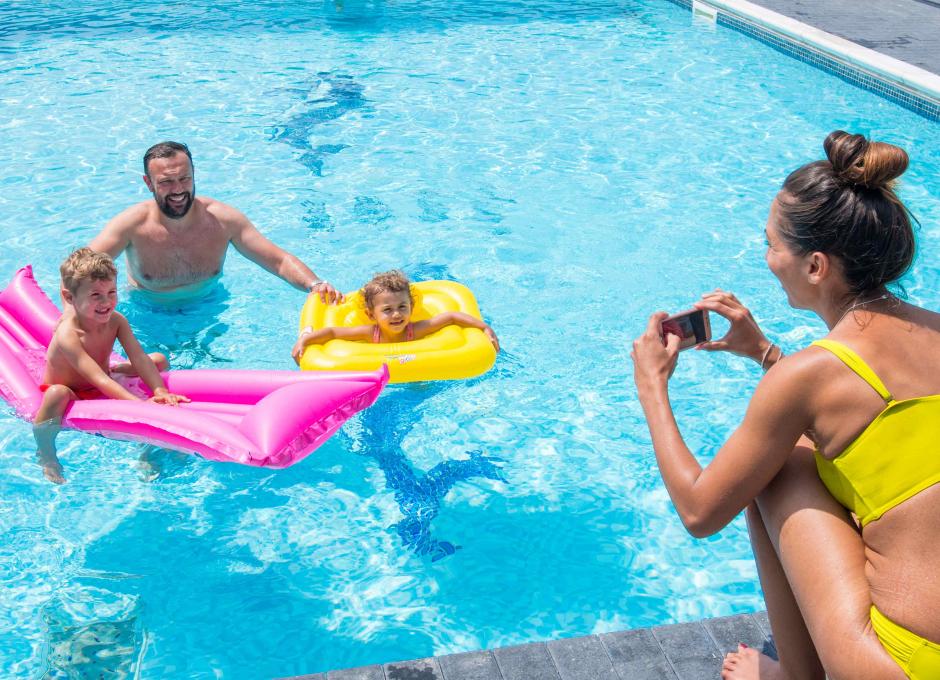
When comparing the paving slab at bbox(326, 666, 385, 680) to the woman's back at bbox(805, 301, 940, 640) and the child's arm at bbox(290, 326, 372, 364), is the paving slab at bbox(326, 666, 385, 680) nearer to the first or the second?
the woman's back at bbox(805, 301, 940, 640)

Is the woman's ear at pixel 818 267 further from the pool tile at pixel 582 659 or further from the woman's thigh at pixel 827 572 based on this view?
the pool tile at pixel 582 659

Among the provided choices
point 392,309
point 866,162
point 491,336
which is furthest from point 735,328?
point 392,309

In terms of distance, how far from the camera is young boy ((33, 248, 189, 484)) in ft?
13.0

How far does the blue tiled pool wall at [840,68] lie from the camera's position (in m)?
8.91

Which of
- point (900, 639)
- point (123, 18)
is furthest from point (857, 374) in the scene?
point (123, 18)

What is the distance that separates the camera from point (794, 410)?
2.02 meters

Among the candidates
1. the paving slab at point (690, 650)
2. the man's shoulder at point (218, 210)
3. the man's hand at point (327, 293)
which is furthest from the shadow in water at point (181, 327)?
the paving slab at point (690, 650)

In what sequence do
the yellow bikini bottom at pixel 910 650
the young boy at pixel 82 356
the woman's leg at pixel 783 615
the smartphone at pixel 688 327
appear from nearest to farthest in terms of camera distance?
the yellow bikini bottom at pixel 910 650, the woman's leg at pixel 783 615, the smartphone at pixel 688 327, the young boy at pixel 82 356

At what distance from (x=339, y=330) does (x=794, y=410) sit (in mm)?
3133

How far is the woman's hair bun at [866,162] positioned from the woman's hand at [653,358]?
22.4 inches

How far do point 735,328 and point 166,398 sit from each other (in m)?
2.48

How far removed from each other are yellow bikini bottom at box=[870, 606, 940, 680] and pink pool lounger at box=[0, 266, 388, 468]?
206cm

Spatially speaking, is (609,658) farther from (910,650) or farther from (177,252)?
(177,252)

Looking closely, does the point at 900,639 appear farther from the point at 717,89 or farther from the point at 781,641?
the point at 717,89
